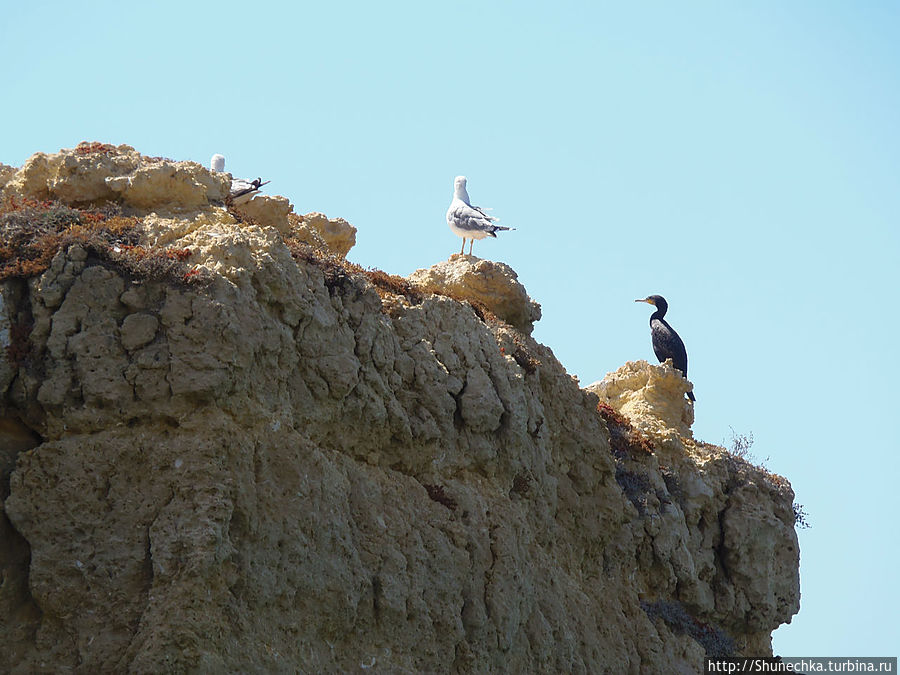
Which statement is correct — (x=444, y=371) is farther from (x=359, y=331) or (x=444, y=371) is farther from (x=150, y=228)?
(x=150, y=228)

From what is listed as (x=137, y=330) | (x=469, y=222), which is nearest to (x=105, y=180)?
(x=137, y=330)

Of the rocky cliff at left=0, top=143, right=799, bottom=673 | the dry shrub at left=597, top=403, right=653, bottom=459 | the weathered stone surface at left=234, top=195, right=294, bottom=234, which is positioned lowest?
the rocky cliff at left=0, top=143, right=799, bottom=673

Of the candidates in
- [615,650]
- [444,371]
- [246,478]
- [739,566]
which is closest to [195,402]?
[246,478]

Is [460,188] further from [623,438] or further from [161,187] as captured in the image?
[161,187]

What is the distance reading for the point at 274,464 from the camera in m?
12.5

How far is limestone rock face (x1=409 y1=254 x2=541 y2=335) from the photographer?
19.0 m

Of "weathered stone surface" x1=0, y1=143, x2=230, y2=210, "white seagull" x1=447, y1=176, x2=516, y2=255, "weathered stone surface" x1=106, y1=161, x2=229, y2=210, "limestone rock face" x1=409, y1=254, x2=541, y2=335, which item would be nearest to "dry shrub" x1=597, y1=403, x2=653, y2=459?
"limestone rock face" x1=409, y1=254, x2=541, y2=335

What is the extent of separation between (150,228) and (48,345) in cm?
228

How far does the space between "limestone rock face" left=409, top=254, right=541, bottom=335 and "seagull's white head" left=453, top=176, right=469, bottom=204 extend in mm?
4037

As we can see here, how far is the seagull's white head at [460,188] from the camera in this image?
76.2 ft

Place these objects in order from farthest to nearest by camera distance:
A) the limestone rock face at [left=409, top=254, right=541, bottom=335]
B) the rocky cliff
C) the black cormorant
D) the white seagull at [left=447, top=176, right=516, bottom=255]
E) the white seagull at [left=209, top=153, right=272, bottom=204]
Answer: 1. the black cormorant
2. the white seagull at [left=447, top=176, right=516, bottom=255]
3. the limestone rock face at [left=409, top=254, right=541, bottom=335]
4. the white seagull at [left=209, top=153, right=272, bottom=204]
5. the rocky cliff

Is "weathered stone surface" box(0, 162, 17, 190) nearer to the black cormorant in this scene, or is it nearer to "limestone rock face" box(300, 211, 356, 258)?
"limestone rock face" box(300, 211, 356, 258)

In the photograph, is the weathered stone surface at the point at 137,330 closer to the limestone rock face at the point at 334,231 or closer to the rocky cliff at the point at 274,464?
the rocky cliff at the point at 274,464

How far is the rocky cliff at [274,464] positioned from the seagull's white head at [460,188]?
486 centimetres
